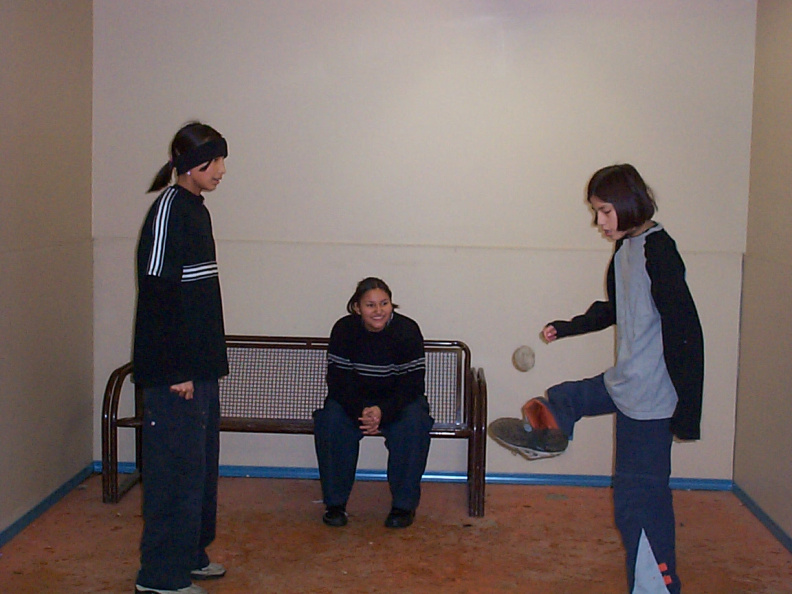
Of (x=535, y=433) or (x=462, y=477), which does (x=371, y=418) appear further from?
(x=535, y=433)

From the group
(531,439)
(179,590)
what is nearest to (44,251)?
(179,590)

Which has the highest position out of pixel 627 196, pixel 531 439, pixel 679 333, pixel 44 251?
pixel 627 196

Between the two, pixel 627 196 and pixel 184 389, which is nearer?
pixel 627 196

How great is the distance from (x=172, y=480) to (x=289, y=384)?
58.0 inches

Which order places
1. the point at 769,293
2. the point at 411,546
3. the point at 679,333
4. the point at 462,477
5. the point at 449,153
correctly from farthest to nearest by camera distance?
the point at 462,477, the point at 449,153, the point at 769,293, the point at 411,546, the point at 679,333

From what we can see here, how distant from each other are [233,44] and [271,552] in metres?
2.30

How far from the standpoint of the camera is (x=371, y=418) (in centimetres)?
387

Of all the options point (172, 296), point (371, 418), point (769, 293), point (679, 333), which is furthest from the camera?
point (769, 293)

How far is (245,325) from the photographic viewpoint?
449cm

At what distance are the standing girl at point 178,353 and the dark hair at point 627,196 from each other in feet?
3.96

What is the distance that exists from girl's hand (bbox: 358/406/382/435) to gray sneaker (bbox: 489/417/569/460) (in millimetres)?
752

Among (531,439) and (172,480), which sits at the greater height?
(531,439)

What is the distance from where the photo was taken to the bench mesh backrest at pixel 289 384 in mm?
4352

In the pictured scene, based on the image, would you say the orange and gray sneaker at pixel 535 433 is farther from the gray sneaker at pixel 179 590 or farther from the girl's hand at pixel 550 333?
the gray sneaker at pixel 179 590
